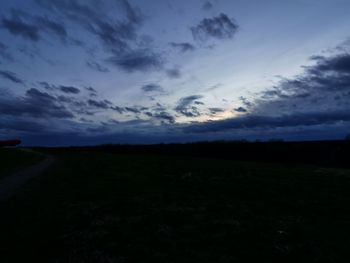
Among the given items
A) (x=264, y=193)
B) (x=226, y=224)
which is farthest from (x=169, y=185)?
(x=226, y=224)

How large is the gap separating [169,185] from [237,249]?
14.8 m

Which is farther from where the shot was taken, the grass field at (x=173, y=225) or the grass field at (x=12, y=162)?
the grass field at (x=12, y=162)

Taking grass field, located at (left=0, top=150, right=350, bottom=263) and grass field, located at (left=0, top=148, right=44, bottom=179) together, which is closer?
grass field, located at (left=0, top=150, right=350, bottom=263)

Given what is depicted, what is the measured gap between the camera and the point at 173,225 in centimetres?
1342

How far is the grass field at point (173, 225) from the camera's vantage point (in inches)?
402

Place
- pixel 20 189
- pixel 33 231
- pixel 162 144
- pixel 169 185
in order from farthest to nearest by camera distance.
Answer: pixel 162 144, pixel 169 185, pixel 20 189, pixel 33 231

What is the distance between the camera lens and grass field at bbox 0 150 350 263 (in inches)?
402

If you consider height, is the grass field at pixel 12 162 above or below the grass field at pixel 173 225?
above

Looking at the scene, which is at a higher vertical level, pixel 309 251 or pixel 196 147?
pixel 196 147

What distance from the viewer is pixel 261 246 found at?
11.0 meters

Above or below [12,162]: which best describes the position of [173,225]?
below

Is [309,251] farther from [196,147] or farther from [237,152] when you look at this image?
[196,147]

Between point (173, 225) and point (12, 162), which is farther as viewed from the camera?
point (12, 162)

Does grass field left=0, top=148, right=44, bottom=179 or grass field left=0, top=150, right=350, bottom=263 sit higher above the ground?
grass field left=0, top=148, right=44, bottom=179
